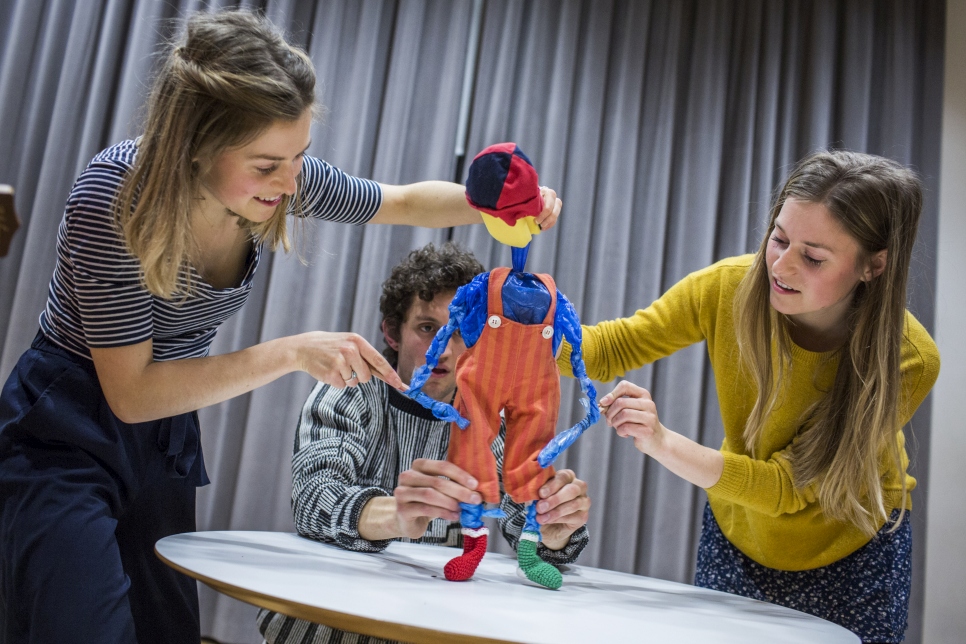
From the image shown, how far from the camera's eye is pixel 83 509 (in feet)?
3.21

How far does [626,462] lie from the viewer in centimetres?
242

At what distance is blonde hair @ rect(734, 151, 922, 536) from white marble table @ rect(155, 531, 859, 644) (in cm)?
27

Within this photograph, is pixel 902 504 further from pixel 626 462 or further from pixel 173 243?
pixel 173 243

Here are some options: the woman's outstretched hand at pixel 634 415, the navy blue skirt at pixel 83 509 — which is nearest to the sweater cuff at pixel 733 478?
the woman's outstretched hand at pixel 634 415

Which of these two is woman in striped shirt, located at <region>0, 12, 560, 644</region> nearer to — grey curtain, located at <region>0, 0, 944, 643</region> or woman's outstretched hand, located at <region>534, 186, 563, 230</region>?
woman's outstretched hand, located at <region>534, 186, 563, 230</region>

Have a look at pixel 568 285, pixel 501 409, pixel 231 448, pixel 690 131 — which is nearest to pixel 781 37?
pixel 690 131

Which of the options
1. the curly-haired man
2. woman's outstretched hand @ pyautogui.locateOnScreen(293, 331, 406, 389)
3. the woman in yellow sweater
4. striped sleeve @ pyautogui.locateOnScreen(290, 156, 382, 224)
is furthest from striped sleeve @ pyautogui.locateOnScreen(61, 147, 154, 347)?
the woman in yellow sweater

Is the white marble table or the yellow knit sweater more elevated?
the yellow knit sweater

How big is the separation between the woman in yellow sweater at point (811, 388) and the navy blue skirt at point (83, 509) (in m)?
0.68

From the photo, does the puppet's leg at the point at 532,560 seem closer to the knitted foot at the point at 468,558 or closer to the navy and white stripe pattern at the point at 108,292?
the knitted foot at the point at 468,558

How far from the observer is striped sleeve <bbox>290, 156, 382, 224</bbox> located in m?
1.34

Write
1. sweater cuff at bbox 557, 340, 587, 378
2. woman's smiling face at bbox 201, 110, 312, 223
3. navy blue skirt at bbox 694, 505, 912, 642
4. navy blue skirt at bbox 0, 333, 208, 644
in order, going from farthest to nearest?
navy blue skirt at bbox 694, 505, 912, 642
sweater cuff at bbox 557, 340, 587, 378
woman's smiling face at bbox 201, 110, 312, 223
navy blue skirt at bbox 0, 333, 208, 644

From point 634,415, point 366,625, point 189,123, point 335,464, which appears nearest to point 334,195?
point 189,123

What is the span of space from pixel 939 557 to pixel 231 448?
2.32 m
